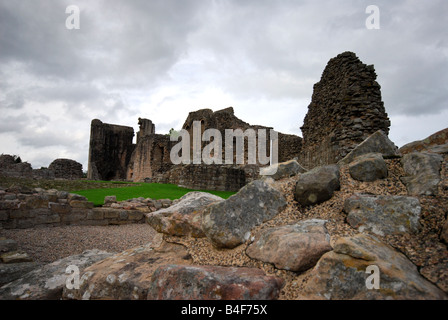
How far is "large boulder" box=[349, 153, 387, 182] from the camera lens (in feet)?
7.16

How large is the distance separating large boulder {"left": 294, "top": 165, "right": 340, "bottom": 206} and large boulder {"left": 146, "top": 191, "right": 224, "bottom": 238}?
0.78 m

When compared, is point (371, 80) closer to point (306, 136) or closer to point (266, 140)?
point (306, 136)

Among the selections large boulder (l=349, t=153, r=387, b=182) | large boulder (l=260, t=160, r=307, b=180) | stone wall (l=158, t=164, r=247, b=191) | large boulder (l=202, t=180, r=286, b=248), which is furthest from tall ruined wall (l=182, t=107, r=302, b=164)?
large boulder (l=202, t=180, r=286, b=248)

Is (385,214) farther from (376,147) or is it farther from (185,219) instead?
(185,219)

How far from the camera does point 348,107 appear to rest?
7.34 m

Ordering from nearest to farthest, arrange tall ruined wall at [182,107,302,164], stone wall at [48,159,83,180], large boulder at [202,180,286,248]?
large boulder at [202,180,286,248]
tall ruined wall at [182,107,302,164]
stone wall at [48,159,83,180]

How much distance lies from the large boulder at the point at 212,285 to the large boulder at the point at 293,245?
0.13 meters

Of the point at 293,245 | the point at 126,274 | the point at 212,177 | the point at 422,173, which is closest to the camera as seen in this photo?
the point at 293,245

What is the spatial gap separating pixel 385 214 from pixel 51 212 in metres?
9.30

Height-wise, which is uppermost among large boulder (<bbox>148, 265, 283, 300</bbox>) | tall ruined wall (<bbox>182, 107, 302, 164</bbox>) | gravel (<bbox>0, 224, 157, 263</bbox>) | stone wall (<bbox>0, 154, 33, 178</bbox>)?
tall ruined wall (<bbox>182, 107, 302, 164</bbox>)

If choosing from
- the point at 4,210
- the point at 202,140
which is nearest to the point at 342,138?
the point at 4,210

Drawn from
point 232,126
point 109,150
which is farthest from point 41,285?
point 109,150

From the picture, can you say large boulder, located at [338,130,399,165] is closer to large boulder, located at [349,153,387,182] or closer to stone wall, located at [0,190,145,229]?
large boulder, located at [349,153,387,182]

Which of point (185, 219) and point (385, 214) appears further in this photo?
point (185, 219)
